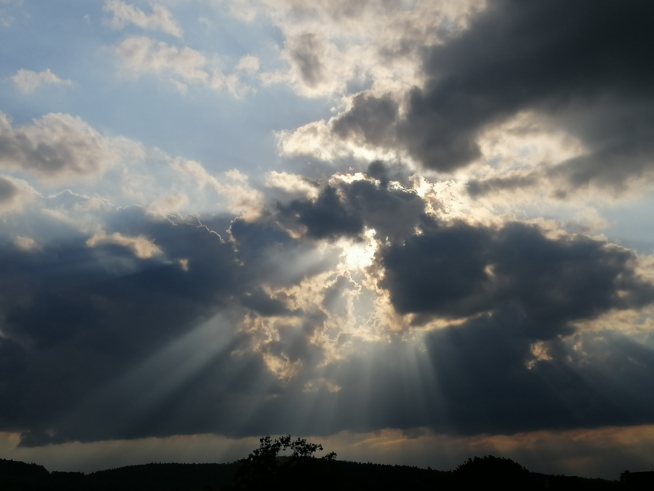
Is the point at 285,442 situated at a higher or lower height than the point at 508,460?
lower

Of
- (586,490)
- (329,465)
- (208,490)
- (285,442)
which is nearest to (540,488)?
(586,490)

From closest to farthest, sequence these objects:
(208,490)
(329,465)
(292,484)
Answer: (208,490) → (292,484) → (329,465)

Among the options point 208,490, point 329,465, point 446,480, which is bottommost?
point 208,490

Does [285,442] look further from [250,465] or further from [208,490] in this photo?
[208,490]

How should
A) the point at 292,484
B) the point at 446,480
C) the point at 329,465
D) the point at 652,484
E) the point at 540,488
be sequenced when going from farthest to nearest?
the point at 446,480 < the point at 540,488 < the point at 652,484 < the point at 329,465 < the point at 292,484

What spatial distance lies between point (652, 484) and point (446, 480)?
122ft

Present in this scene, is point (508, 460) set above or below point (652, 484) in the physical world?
above

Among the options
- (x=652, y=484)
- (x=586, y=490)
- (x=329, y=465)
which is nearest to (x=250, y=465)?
(x=329, y=465)

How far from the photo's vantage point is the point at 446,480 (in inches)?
4523

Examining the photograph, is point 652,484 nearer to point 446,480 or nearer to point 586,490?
point 586,490

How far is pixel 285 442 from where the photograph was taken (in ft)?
255

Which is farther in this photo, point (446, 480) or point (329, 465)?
point (446, 480)

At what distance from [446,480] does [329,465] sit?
45.0m

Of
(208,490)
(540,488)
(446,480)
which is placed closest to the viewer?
(208,490)
